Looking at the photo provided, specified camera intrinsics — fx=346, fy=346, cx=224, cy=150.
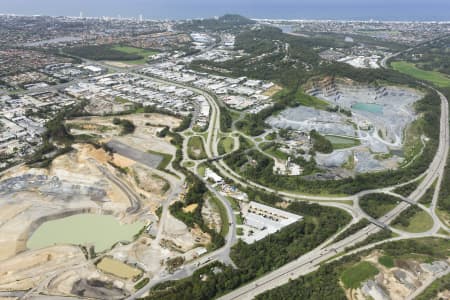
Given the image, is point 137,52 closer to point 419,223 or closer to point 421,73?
point 421,73

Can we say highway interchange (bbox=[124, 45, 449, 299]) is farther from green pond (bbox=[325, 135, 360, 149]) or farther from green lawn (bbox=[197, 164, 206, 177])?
green pond (bbox=[325, 135, 360, 149])

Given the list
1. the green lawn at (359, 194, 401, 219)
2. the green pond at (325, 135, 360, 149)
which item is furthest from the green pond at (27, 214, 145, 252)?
the green pond at (325, 135, 360, 149)

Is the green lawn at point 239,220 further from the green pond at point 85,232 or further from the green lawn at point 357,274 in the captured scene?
the green lawn at point 357,274

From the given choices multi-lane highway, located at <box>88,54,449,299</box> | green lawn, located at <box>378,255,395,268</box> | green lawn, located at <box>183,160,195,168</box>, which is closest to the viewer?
green lawn, located at <box>378,255,395,268</box>

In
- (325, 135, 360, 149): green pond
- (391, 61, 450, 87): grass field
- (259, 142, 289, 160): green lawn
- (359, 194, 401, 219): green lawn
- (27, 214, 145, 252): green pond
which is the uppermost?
(391, 61, 450, 87): grass field

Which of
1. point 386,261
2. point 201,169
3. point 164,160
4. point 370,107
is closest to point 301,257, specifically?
point 386,261

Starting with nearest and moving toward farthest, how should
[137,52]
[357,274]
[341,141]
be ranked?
[357,274], [341,141], [137,52]
